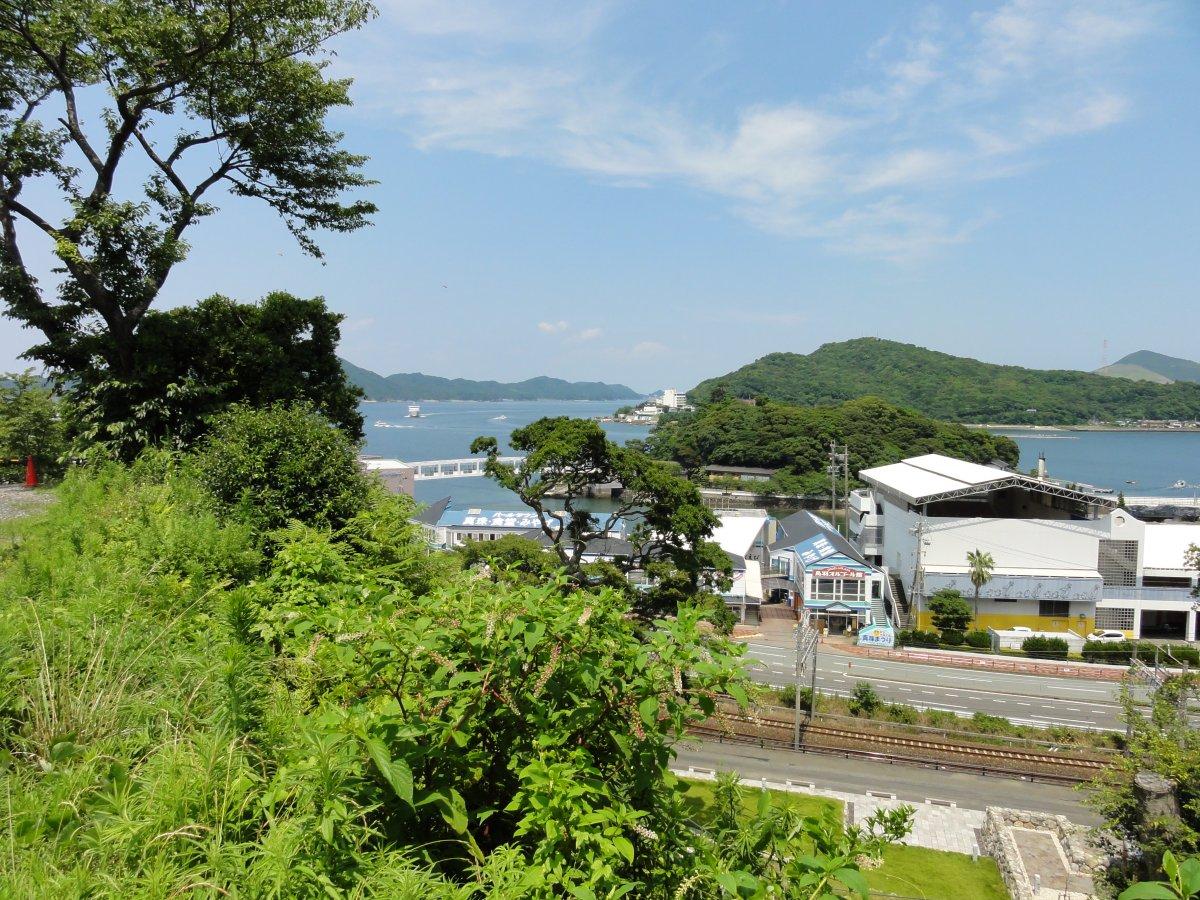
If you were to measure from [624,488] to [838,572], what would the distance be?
41.6ft

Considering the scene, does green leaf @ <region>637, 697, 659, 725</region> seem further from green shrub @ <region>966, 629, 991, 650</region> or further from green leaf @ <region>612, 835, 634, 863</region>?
green shrub @ <region>966, 629, 991, 650</region>

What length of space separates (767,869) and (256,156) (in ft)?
25.2

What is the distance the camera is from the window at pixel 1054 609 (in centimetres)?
2116

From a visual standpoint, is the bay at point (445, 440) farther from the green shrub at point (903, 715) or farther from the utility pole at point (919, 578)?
→ the green shrub at point (903, 715)

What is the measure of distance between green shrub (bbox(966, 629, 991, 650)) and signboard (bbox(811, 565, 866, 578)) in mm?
3302

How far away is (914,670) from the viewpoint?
17.7m

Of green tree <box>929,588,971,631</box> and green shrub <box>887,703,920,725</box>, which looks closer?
green shrub <box>887,703,920,725</box>

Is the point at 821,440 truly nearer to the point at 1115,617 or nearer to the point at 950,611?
the point at 1115,617

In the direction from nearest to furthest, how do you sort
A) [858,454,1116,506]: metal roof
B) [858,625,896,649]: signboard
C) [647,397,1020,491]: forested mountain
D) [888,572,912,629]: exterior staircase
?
[858,625,896,649]: signboard < [888,572,912,629]: exterior staircase < [858,454,1116,506]: metal roof < [647,397,1020,491]: forested mountain

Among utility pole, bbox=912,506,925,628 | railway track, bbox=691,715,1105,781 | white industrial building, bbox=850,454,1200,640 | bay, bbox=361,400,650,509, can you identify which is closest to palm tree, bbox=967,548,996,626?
white industrial building, bbox=850,454,1200,640

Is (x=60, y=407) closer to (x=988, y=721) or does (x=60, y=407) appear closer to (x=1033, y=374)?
(x=988, y=721)

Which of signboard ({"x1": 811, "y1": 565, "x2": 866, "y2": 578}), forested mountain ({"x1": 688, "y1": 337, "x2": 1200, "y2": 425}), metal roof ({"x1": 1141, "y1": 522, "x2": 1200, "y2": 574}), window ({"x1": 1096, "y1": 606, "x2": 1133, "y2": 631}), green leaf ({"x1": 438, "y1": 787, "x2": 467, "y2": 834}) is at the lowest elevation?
window ({"x1": 1096, "y1": 606, "x2": 1133, "y2": 631})

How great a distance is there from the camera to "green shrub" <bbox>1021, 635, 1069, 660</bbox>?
61.4ft

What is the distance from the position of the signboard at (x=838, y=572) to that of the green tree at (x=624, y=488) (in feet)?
35.4
